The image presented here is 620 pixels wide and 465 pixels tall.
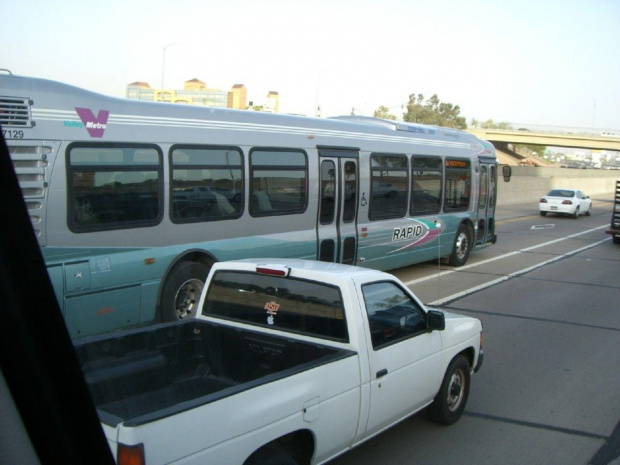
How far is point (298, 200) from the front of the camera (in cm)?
1077

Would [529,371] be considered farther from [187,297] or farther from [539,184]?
[539,184]

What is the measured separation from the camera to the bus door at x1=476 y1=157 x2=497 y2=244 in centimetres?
1689

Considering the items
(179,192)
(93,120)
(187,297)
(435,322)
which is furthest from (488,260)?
(435,322)

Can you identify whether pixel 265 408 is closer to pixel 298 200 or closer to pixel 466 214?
pixel 298 200

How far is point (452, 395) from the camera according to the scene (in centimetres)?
590

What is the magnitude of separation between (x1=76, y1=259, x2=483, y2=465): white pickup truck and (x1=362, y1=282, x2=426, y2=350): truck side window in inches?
0.4

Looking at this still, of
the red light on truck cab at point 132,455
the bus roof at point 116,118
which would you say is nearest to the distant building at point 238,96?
the bus roof at point 116,118

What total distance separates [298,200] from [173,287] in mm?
2995

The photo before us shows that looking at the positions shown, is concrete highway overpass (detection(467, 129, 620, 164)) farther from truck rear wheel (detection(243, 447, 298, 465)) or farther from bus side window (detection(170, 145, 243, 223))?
truck rear wheel (detection(243, 447, 298, 465))

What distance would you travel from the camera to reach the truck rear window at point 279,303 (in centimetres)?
471

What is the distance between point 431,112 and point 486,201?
5193 cm

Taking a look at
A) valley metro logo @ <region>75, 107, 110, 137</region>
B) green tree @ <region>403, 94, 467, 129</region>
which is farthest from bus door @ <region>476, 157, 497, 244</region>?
green tree @ <region>403, 94, 467, 129</region>

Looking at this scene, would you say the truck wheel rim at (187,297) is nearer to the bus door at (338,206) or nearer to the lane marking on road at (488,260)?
the bus door at (338,206)

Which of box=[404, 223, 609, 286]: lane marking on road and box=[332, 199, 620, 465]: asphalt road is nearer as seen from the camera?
box=[332, 199, 620, 465]: asphalt road
